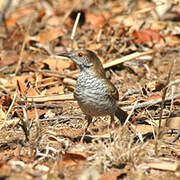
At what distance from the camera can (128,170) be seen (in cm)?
416

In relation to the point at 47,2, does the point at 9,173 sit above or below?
below

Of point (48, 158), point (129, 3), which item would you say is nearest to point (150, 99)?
point (48, 158)

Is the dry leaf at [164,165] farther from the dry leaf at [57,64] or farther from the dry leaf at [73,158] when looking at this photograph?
the dry leaf at [57,64]

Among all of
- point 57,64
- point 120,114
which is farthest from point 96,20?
point 120,114

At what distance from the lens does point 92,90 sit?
491 centimetres

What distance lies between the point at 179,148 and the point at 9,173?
7.08 ft

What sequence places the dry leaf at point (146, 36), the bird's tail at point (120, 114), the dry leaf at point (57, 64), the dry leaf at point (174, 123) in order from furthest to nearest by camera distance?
1. the dry leaf at point (146, 36)
2. the dry leaf at point (57, 64)
3. the bird's tail at point (120, 114)
4. the dry leaf at point (174, 123)

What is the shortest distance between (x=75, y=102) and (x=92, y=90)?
1621 millimetres

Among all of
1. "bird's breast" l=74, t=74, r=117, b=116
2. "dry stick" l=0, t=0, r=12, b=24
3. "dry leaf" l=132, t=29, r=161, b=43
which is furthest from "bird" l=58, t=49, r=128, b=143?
"dry stick" l=0, t=0, r=12, b=24

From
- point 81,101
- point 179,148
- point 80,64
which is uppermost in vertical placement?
point 80,64

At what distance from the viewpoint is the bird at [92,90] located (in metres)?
4.87

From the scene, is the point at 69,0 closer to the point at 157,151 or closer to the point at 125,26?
the point at 125,26

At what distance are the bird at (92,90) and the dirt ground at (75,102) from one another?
1.02 feet

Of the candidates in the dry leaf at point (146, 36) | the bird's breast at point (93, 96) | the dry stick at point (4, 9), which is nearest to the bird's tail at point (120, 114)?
the bird's breast at point (93, 96)
